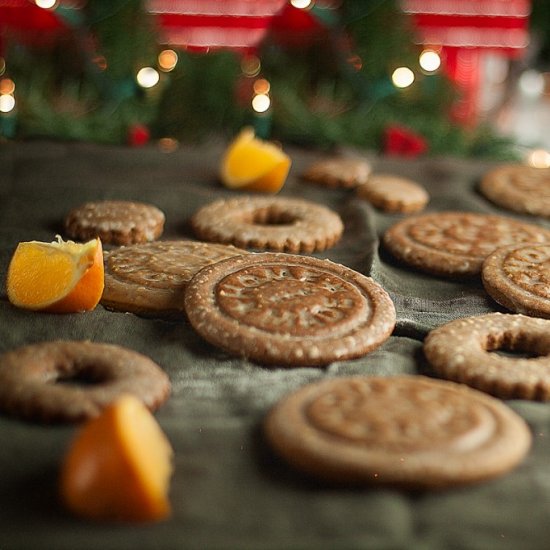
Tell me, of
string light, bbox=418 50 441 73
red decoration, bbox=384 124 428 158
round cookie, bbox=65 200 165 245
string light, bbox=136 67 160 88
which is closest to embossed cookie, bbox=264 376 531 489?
round cookie, bbox=65 200 165 245

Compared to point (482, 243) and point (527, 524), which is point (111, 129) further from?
point (527, 524)

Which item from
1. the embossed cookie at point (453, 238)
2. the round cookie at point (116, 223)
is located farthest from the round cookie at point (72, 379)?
the embossed cookie at point (453, 238)

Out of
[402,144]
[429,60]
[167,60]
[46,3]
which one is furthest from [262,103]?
[46,3]

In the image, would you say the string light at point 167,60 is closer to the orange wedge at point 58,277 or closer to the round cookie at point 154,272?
the round cookie at point 154,272

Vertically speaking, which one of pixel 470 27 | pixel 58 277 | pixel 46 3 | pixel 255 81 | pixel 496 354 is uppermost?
pixel 46 3

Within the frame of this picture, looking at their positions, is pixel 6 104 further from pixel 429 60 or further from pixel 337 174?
pixel 429 60
